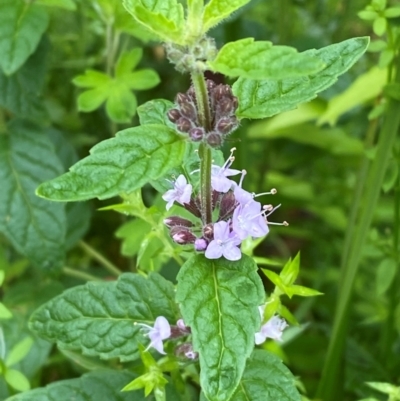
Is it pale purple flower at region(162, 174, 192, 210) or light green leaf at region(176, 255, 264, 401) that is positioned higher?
pale purple flower at region(162, 174, 192, 210)

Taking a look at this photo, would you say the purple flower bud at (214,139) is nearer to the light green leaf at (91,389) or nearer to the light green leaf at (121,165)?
the light green leaf at (121,165)

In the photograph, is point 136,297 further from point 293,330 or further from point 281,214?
point 281,214

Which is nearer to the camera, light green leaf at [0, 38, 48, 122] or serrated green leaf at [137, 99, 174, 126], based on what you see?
serrated green leaf at [137, 99, 174, 126]

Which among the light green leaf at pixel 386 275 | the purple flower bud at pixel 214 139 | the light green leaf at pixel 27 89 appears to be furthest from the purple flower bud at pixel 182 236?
the light green leaf at pixel 27 89

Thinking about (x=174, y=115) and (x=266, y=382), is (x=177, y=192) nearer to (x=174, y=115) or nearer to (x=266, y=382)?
(x=174, y=115)

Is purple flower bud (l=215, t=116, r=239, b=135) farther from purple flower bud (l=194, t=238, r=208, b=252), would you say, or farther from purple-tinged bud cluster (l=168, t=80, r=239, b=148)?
purple flower bud (l=194, t=238, r=208, b=252)

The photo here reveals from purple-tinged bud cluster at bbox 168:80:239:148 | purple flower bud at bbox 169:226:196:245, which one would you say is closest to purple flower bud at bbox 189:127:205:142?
purple-tinged bud cluster at bbox 168:80:239:148
